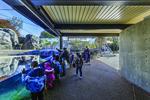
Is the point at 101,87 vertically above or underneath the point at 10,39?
underneath

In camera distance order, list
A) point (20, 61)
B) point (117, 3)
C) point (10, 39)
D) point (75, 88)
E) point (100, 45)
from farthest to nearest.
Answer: point (100, 45), point (75, 88), point (117, 3), point (20, 61), point (10, 39)

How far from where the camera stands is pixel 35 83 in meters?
8.00

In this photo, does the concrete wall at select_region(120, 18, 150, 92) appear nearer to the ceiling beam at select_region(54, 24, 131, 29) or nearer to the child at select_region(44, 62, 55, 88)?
the ceiling beam at select_region(54, 24, 131, 29)

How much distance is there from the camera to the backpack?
7984 mm

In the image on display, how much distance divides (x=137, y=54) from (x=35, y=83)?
26.5ft

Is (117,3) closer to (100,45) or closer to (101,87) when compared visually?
(101,87)

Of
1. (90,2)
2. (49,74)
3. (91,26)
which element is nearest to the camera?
(90,2)

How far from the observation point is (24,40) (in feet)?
29.8

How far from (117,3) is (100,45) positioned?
4545cm

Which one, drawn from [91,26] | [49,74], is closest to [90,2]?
[49,74]

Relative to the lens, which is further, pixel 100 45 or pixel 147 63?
pixel 100 45

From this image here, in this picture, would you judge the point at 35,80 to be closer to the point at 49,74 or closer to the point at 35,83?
the point at 35,83

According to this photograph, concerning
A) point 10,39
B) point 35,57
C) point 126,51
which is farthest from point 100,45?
point 10,39

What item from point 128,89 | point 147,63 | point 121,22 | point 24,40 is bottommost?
point 128,89
